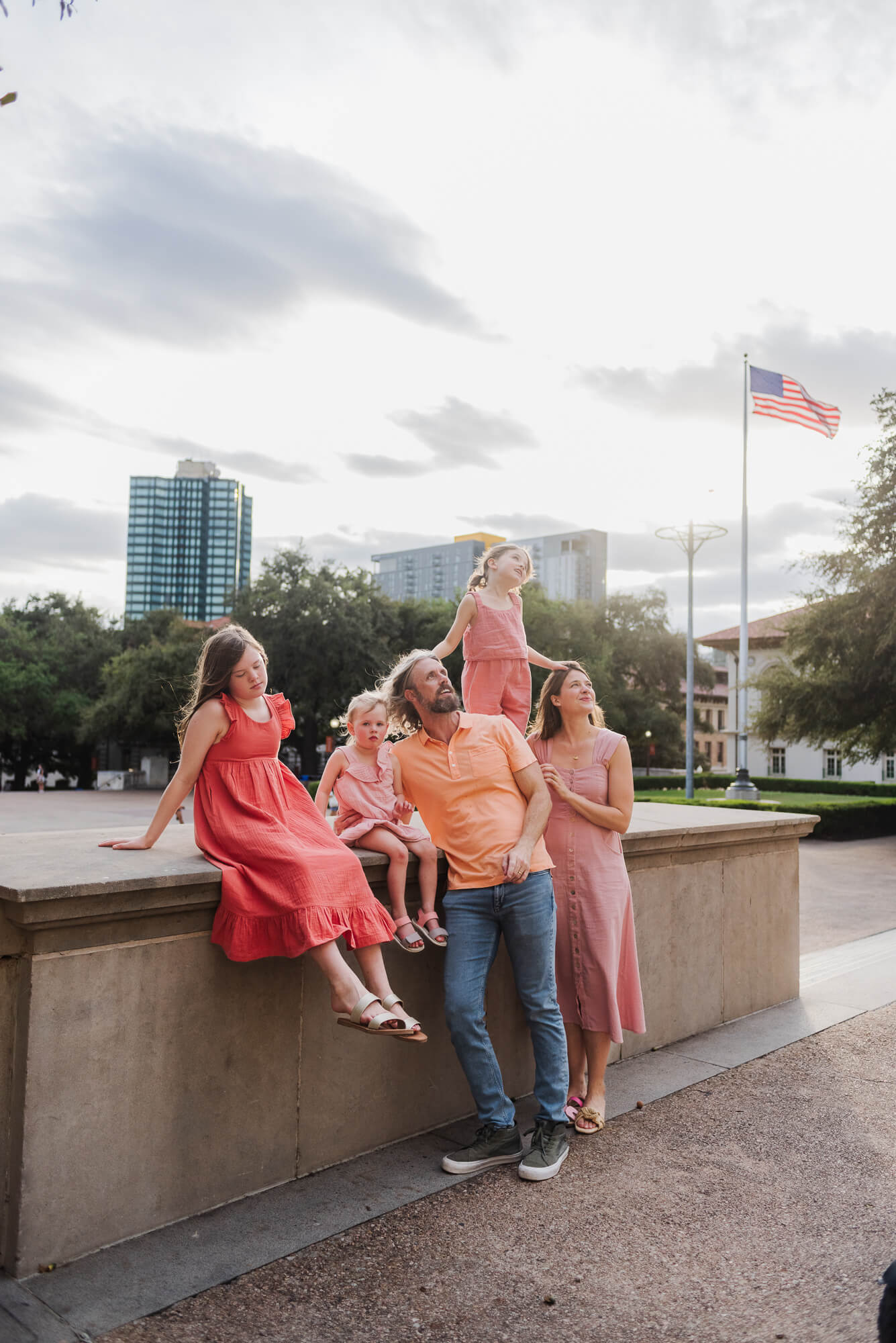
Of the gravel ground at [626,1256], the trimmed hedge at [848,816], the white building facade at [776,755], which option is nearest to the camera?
the gravel ground at [626,1256]

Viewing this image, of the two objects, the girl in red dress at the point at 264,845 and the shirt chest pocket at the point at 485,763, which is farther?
the shirt chest pocket at the point at 485,763

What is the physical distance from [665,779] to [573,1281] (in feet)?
134

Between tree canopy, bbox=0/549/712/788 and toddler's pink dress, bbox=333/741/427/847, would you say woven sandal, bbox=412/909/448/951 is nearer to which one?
toddler's pink dress, bbox=333/741/427/847

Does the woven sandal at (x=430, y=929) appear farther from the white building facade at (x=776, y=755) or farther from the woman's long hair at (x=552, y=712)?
the white building facade at (x=776, y=755)

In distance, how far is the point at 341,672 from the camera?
43719mm

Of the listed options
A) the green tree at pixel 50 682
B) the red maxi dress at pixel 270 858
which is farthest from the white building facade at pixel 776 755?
the red maxi dress at pixel 270 858

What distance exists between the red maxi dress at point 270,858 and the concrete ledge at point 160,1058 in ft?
0.40

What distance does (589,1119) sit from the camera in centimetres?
452

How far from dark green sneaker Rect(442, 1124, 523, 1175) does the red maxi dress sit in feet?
3.09

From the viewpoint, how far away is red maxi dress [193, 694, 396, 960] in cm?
361

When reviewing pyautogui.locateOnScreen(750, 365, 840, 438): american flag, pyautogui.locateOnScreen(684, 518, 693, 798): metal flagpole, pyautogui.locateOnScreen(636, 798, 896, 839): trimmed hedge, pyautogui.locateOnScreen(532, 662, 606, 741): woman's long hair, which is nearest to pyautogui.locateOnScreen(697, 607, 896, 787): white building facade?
pyautogui.locateOnScreen(684, 518, 693, 798): metal flagpole

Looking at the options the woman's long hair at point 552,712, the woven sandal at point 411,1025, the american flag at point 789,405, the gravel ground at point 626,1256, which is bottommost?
the gravel ground at point 626,1256

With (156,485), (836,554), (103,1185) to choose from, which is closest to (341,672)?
(836,554)

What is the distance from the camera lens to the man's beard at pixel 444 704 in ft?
13.9
